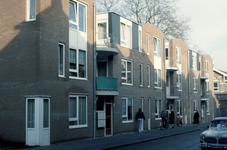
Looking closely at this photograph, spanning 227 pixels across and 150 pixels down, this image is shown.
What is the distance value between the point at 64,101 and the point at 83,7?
6438 millimetres

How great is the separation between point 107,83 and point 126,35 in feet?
17.8

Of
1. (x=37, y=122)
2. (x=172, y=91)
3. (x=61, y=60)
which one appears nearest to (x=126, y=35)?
(x=61, y=60)

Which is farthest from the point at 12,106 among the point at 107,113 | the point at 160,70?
the point at 160,70

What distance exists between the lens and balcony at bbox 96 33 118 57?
20984 millimetres

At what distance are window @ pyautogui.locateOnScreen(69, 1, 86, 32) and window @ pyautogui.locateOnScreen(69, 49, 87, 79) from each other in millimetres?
1562

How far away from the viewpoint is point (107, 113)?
22188 mm

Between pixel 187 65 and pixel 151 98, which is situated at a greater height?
pixel 187 65

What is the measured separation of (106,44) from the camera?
858 inches

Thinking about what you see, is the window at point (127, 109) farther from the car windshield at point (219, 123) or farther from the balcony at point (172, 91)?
the car windshield at point (219, 123)

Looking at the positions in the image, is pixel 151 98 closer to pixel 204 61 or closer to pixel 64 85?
pixel 64 85

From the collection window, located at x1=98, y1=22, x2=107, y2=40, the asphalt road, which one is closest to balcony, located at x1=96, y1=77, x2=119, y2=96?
window, located at x1=98, y1=22, x2=107, y2=40

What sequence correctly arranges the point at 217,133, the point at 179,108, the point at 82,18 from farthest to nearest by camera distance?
1. the point at 179,108
2. the point at 82,18
3. the point at 217,133

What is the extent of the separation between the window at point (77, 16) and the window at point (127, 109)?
290 inches

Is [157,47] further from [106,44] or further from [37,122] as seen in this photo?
[37,122]
